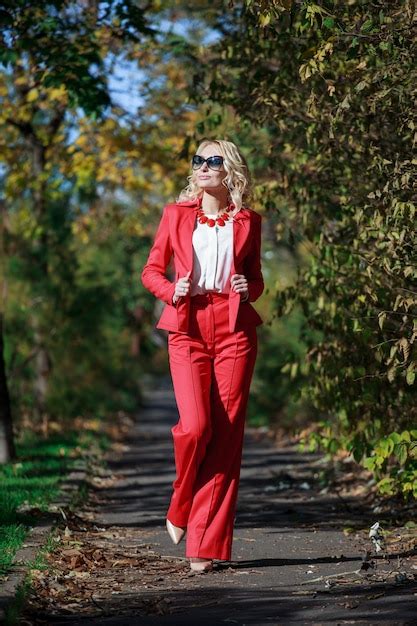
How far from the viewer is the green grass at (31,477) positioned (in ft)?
23.8

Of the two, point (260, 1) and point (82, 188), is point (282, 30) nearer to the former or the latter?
point (260, 1)

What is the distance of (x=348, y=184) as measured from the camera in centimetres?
883

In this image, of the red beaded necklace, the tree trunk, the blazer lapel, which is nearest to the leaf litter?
the blazer lapel

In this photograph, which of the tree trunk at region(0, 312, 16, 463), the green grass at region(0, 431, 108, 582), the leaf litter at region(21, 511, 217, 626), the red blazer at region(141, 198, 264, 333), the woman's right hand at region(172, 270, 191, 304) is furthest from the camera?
the tree trunk at region(0, 312, 16, 463)

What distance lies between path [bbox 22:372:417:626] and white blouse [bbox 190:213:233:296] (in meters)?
1.56

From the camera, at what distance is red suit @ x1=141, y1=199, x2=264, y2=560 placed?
640 centimetres

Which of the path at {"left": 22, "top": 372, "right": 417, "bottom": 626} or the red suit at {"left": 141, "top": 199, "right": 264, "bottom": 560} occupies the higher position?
the red suit at {"left": 141, "top": 199, "right": 264, "bottom": 560}

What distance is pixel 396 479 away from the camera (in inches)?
300

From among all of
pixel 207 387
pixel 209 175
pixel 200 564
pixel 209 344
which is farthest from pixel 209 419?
pixel 209 175

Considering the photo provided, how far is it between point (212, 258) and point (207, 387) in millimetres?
693

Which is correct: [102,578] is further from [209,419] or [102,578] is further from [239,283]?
[239,283]

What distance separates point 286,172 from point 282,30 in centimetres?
107

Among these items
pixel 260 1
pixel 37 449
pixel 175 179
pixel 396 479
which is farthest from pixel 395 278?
pixel 175 179

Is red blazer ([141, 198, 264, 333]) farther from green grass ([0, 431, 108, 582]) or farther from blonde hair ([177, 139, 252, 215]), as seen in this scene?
green grass ([0, 431, 108, 582])
